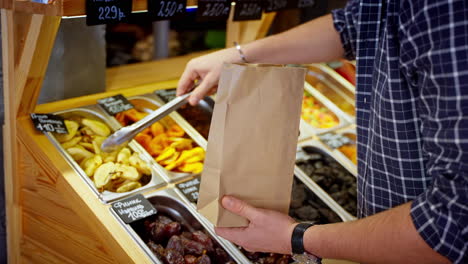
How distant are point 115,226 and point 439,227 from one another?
3.46 ft

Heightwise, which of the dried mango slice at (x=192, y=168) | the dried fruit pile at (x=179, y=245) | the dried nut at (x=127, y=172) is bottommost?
the dried fruit pile at (x=179, y=245)

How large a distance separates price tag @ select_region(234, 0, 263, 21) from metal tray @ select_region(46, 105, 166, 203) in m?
0.73

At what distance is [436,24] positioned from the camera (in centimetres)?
101

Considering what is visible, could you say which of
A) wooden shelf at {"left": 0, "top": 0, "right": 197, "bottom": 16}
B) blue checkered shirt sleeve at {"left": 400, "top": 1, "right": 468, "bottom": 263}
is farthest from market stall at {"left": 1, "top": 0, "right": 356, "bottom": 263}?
blue checkered shirt sleeve at {"left": 400, "top": 1, "right": 468, "bottom": 263}

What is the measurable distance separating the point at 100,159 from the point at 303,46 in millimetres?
907

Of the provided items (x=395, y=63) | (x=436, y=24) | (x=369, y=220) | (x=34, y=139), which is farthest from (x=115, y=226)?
(x=436, y=24)

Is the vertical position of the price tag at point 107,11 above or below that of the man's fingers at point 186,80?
above

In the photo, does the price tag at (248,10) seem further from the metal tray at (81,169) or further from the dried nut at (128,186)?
the dried nut at (128,186)

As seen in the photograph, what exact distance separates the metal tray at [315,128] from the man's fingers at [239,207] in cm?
122

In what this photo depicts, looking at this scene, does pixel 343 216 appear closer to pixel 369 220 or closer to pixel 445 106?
pixel 369 220

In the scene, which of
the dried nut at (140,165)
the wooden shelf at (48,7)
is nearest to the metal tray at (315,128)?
the dried nut at (140,165)

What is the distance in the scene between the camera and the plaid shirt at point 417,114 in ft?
3.22

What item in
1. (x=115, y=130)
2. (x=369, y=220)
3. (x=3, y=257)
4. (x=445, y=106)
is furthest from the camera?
(x=3, y=257)

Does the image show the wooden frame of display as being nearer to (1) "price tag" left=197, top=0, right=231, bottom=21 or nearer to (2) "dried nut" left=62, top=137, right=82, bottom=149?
(2) "dried nut" left=62, top=137, right=82, bottom=149
